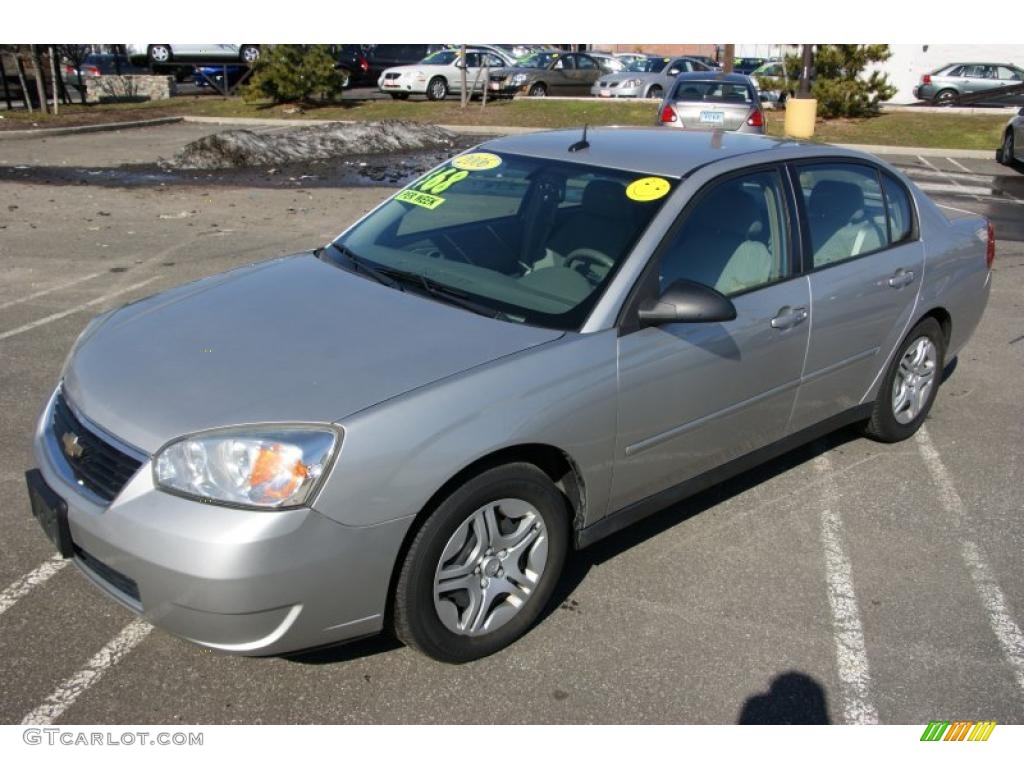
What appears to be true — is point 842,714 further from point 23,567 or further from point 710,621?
point 23,567

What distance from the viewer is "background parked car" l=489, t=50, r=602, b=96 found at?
28.5 metres

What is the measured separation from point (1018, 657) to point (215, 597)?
2.75 meters

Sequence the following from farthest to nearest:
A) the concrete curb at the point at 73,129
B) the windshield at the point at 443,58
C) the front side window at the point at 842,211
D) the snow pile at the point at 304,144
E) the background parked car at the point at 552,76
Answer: the background parked car at the point at 552,76 < the windshield at the point at 443,58 < the concrete curb at the point at 73,129 < the snow pile at the point at 304,144 < the front side window at the point at 842,211

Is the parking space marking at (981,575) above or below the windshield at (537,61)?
below

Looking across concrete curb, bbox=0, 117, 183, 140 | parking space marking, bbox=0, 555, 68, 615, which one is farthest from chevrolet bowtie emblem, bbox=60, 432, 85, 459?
concrete curb, bbox=0, 117, 183, 140

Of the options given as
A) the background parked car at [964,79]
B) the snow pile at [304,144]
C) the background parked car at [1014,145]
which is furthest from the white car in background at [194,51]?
the background parked car at [1014,145]

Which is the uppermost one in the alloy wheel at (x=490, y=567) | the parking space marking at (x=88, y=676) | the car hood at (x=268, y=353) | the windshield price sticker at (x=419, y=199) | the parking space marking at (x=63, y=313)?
the windshield price sticker at (x=419, y=199)

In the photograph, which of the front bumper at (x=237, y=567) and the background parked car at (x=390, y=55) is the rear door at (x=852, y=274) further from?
the background parked car at (x=390, y=55)

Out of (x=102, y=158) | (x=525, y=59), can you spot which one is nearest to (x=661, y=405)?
(x=102, y=158)

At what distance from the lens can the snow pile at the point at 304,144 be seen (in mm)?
15195

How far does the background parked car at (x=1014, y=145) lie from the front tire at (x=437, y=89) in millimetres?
15355

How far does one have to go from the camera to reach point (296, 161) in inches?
627

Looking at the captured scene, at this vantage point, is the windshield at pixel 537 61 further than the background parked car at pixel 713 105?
Yes
